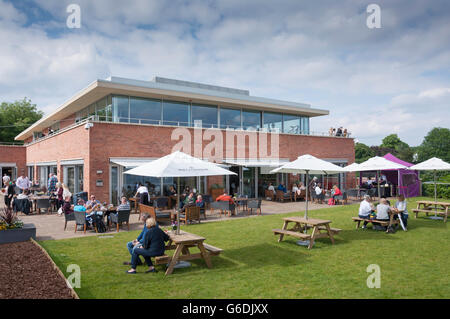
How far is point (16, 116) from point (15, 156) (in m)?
28.4

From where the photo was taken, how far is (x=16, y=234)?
348 inches

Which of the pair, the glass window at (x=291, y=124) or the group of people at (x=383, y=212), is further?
the glass window at (x=291, y=124)

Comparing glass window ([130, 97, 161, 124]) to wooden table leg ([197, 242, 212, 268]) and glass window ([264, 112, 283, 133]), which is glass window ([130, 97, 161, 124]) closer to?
glass window ([264, 112, 283, 133])

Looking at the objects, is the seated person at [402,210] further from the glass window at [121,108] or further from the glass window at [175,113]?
the glass window at [121,108]

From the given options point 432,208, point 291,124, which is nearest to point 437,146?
point 291,124

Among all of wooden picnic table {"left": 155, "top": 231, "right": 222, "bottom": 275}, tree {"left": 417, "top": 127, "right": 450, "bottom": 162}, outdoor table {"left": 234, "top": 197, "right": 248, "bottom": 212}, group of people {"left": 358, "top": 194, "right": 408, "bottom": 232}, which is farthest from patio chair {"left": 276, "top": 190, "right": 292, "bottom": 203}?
tree {"left": 417, "top": 127, "right": 450, "bottom": 162}

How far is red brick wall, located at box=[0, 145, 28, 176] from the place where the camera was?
34.0 m

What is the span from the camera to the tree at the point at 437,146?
6888cm

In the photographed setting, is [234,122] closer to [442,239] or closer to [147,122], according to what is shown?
[147,122]

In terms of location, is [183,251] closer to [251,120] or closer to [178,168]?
[178,168]

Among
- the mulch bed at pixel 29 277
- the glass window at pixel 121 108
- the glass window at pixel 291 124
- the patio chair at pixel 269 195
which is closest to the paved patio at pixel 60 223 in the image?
the mulch bed at pixel 29 277

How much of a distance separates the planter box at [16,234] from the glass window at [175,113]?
9.94 meters

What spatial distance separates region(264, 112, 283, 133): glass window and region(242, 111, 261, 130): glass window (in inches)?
24.4
